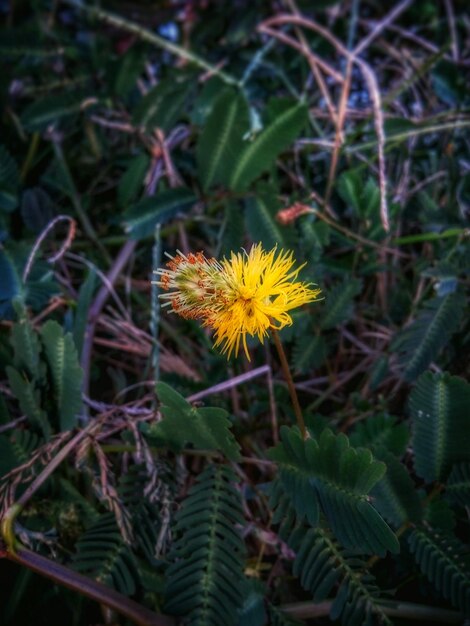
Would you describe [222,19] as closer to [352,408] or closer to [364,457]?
[352,408]

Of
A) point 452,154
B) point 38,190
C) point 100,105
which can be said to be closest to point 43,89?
point 100,105

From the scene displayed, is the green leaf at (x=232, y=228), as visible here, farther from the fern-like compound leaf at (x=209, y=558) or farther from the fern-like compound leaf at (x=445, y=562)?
the fern-like compound leaf at (x=445, y=562)

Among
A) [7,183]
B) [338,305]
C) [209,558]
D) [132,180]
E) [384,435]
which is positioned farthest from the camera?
[132,180]

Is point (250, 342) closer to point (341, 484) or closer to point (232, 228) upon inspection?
point (232, 228)

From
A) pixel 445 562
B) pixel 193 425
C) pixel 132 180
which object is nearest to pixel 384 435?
pixel 445 562

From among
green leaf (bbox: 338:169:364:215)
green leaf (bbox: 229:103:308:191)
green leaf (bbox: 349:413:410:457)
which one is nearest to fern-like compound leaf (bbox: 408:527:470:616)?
green leaf (bbox: 349:413:410:457)

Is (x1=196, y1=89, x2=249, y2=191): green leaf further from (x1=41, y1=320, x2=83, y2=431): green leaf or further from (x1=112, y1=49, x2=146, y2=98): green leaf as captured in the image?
(x1=41, y1=320, x2=83, y2=431): green leaf
